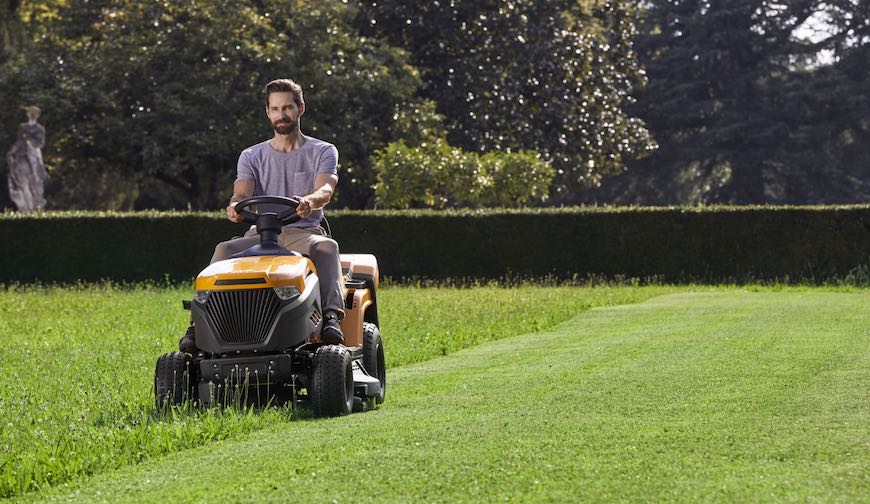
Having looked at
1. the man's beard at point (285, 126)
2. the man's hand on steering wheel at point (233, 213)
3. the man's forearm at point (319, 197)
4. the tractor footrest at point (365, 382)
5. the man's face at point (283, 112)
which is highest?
the man's face at point (283, 112)

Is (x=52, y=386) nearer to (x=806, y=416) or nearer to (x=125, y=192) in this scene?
(x=806, y=416)

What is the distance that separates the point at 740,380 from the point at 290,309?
3532 millimetres

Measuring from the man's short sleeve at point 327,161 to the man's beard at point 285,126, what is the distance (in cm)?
25

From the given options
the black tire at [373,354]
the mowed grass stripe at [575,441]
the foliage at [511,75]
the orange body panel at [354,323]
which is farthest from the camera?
the foliage at [511,75]

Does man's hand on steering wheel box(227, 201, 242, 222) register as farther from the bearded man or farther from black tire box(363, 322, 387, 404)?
black tire box(363, 322, 387, 404)

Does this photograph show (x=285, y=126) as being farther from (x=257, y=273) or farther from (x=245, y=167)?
(x=257, y=273)

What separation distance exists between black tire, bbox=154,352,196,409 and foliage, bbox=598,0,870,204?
48.8 metres

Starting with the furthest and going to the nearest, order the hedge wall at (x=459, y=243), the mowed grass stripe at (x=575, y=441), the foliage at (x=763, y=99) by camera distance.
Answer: the foliage at (x=763, y=99)
the hedge wall at (x=459, y=243)
the mowed grass stripe at (x=575, y=441)

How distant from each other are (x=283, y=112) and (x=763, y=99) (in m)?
51.2

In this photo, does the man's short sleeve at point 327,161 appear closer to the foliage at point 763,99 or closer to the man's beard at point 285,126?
the man's beard at point 285,126

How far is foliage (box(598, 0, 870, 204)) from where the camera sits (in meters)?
56.5

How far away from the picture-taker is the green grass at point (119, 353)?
7691mm

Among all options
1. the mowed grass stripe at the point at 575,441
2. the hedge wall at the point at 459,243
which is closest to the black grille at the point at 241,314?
the mowed grass stripe at the point at 575,441

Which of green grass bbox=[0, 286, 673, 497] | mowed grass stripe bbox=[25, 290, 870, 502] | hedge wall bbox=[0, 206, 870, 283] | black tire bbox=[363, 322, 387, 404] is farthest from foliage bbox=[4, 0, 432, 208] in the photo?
black tire bbox=[363, 322, 387, 404]
